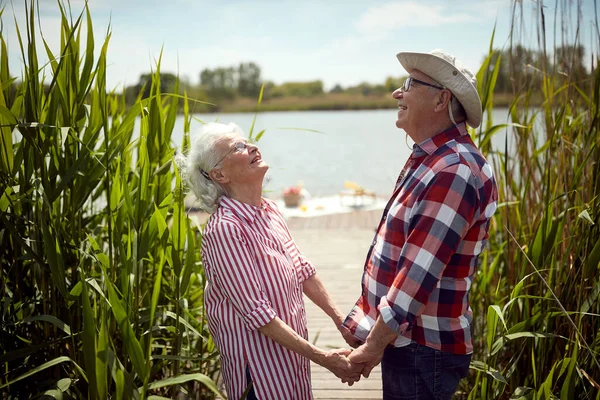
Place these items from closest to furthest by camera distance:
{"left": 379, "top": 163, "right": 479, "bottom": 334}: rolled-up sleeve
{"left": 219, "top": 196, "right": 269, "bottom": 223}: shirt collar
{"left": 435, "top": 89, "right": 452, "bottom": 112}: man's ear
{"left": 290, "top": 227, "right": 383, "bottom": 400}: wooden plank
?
{"left": 379, "top": 163, "right": 479, "bottom": 334}: rolled-up sleeve, {"left": 435, "top": 89, "right": 452, "bottom": 112}: man's ear, {"left": 219, "top": 196, "right": 269, "bottom": 223}: shirt collar, {"left": 290, "top": 227, "right": 383, "bottom": 400}: wooden plank

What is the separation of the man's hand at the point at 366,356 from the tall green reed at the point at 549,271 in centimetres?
31

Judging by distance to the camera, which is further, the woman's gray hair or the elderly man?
the woman's gray hair

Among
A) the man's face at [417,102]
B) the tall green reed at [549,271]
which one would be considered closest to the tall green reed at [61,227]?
the man's face at [417,102]

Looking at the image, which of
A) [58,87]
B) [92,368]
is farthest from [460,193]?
[58,87]

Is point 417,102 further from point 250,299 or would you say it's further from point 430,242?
point 250,299

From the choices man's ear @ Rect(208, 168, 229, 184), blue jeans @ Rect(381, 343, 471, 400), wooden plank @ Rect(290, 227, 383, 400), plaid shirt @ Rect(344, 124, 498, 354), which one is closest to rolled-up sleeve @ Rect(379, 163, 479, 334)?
plaid shirt @ Rect(344, 124, 498, 354)

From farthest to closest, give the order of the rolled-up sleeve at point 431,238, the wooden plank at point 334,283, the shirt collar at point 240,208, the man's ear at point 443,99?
1. the wooden plank at point 334,283
2. the shirt collar at point 240,208
3. the man's ear at point 443,99
4. the rolled-up sleeve at point 431,238

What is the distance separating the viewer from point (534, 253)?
180 centimetres

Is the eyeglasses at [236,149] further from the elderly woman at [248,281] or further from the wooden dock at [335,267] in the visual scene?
the wooden dock at [335,267]

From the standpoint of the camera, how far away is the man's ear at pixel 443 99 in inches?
56.8

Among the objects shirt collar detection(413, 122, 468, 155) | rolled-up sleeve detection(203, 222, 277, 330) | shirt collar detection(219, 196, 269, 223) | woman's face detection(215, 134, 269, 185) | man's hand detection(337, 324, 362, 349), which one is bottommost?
man's hand detection(337, 324, 362, 349)

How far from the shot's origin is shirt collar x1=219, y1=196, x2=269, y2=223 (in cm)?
155

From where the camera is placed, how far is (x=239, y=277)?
4.83 feet

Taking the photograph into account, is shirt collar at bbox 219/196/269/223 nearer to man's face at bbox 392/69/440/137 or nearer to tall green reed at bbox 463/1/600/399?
man's face at bbox 392/69/440/137
